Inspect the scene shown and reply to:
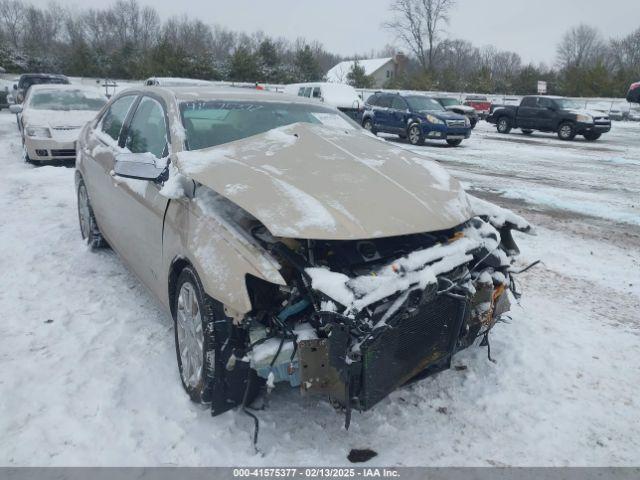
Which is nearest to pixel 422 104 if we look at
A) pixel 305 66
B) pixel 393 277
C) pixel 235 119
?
pixel 235 119

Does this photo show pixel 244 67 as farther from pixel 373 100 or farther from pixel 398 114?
pixel 398 114

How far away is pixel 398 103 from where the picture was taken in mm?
16469

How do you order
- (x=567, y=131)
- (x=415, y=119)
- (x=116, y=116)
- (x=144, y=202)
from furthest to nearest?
(x=567, y=131)
(x=415, y=119)
(x=116, y=116)
(x=144, y=202)

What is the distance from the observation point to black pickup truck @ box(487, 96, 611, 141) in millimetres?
18547

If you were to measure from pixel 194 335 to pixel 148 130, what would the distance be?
1.76m

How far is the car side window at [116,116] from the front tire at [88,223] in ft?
2.48

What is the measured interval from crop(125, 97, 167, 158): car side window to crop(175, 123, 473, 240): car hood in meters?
0.49

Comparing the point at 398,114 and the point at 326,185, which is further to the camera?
the point at 398,114

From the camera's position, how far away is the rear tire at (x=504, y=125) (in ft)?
69.9

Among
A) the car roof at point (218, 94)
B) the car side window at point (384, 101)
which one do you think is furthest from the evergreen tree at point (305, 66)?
the car roof at point (218, 94)

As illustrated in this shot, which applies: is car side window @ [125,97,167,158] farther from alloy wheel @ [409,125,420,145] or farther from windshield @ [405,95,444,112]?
windshield @ [405,95,444,112]

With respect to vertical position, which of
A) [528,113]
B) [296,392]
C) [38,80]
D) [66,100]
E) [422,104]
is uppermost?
[38,80]

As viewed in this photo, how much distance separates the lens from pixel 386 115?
54.7ft

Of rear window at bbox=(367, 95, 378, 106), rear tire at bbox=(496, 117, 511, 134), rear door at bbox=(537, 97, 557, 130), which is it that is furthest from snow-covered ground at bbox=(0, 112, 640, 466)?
rear tire at bbox=(496, 117, 511, 134)
